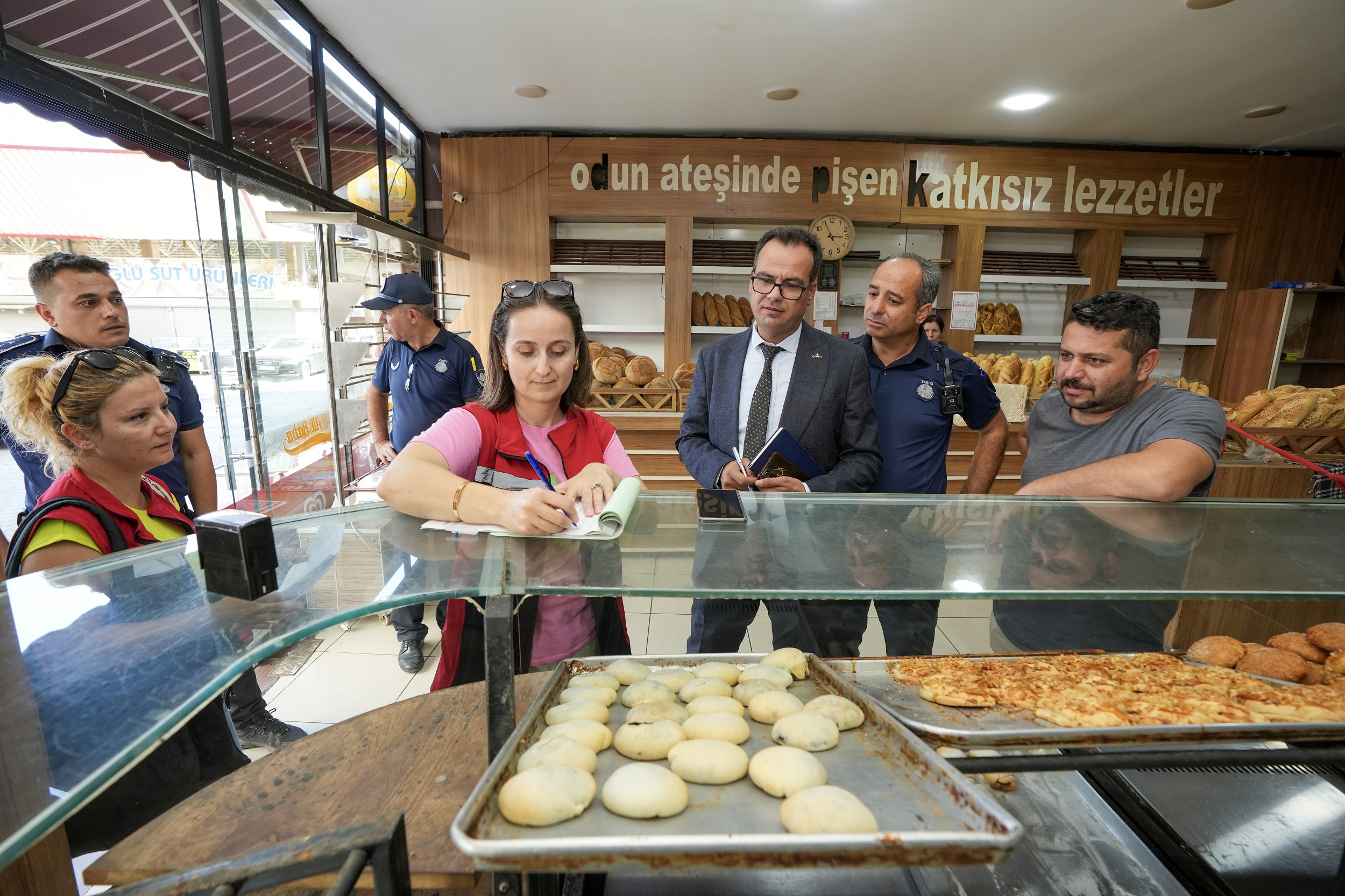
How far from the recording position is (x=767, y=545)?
1042 mm

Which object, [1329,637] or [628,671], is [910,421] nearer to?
[1329,637]

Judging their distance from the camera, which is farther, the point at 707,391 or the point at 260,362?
the point at 260,362

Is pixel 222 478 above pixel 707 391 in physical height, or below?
below

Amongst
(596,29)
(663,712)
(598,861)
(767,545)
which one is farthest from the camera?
(596,29)

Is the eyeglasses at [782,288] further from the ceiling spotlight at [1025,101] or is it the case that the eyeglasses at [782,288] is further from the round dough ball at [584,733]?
the ceiling spotlight at [1025,101]

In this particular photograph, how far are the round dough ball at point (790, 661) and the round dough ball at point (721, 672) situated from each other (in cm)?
5

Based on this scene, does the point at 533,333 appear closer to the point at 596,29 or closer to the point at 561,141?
the point at 596,29

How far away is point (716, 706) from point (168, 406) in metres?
2.13

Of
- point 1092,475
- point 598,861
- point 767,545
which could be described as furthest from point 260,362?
point 1092,475

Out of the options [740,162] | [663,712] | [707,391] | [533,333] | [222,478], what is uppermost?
[740,162]

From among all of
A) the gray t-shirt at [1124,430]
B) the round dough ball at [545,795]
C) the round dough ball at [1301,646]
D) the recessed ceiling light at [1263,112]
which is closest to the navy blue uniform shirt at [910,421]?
the gray t-shirt at [1124,430]

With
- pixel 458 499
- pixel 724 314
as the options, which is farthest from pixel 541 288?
pixel 724 314

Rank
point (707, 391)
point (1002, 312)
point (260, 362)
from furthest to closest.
A: point (1002, 312) < point (260, 362) < point (707, 391)

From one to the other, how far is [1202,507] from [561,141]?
15.1ft
